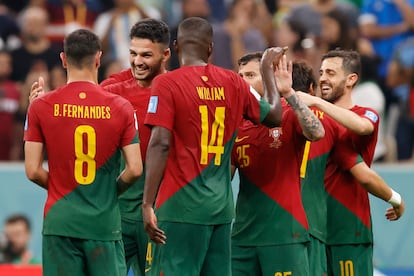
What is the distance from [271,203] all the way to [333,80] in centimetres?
142

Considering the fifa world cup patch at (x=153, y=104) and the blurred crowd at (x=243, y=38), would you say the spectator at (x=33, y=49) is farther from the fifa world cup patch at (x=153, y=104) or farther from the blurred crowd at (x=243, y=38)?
the fifa world cup patch at (x=153, y=104)

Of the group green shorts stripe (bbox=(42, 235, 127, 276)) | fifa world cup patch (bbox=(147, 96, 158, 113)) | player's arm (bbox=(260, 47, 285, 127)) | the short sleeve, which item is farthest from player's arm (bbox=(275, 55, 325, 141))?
green shorts stripe (bbox=(42, 235, 127, 276))

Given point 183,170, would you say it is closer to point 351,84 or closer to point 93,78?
point 93,78

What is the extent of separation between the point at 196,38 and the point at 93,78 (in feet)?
2.66

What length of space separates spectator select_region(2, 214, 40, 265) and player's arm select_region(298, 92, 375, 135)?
20.1ft

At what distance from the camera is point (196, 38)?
838 cm

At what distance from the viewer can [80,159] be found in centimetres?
834

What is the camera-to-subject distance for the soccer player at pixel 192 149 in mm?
8289

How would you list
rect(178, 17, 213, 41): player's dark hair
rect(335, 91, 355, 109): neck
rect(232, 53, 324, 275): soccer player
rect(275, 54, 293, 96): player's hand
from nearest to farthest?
rect(178, 17, 213, 41): player's dark hair, rect(275, 54, 293, 96): player's hand, rect(232, 53, 324, 275): soccer player, rect(335, 91, 355, 109): neck

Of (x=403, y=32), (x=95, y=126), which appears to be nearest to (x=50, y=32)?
(x=403, y=32)

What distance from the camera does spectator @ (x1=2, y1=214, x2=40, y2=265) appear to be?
14.3m

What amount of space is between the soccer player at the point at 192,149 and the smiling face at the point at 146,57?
1042 mm

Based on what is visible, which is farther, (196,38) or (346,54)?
(346,54)

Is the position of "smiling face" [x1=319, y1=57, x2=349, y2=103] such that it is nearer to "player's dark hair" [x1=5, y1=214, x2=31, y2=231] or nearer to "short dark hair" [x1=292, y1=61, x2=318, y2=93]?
"short dark hair" [x1=292, y1=61, x2=318, y2=93]
